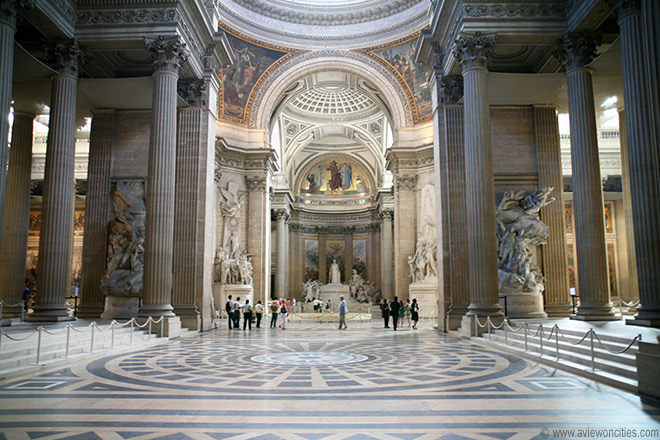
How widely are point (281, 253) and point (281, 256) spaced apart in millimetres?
258

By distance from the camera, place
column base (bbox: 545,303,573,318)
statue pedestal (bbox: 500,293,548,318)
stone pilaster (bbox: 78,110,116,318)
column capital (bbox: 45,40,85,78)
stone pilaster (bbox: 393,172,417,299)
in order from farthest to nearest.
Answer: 1. stone pilaster (bbox: 393,172,417,299)
2. stone pilaster (bbox: 78,110,116,318)
3. column base (bbox: 545,303,573,318)
4. statue pedestal (bbox: 500,293,548,318)
5. column capital (bbox: 45,40,85,78)

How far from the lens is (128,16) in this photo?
14.5m

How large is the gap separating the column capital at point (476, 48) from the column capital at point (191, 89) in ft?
29.0

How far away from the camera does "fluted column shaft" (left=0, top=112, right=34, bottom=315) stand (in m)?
15.3

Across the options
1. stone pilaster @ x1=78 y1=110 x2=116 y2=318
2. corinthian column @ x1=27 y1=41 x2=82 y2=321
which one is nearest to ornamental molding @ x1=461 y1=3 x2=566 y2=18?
corinthian column @ x1=27 y1=41 x2=82 y2=321

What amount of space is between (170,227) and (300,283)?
34.4 metres

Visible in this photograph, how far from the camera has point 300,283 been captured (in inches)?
1886

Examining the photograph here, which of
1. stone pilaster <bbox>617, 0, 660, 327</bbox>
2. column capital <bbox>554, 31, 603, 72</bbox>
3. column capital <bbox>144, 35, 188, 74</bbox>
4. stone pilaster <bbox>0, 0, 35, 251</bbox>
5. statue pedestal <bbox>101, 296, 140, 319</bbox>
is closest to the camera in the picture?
stone pilaster <bbox>617, 0, 660, 327</bbox>

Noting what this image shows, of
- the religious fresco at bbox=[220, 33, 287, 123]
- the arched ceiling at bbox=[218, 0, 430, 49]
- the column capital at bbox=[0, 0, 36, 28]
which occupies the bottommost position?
the column capital at bbox=[0, 0, 36, 28]

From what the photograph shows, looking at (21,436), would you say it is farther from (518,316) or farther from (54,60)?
(518,316)

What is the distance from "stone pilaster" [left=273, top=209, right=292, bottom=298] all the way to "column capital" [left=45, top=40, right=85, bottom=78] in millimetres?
27565

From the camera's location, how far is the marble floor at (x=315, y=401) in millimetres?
4883

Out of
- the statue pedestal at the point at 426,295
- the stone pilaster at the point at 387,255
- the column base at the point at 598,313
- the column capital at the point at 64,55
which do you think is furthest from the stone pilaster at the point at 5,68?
the stone pilaster at the point at 387,255

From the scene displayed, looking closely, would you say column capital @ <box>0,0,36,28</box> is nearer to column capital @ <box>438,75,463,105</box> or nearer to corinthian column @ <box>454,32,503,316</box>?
corinthian column @ <box>454,32,503,316</box>
